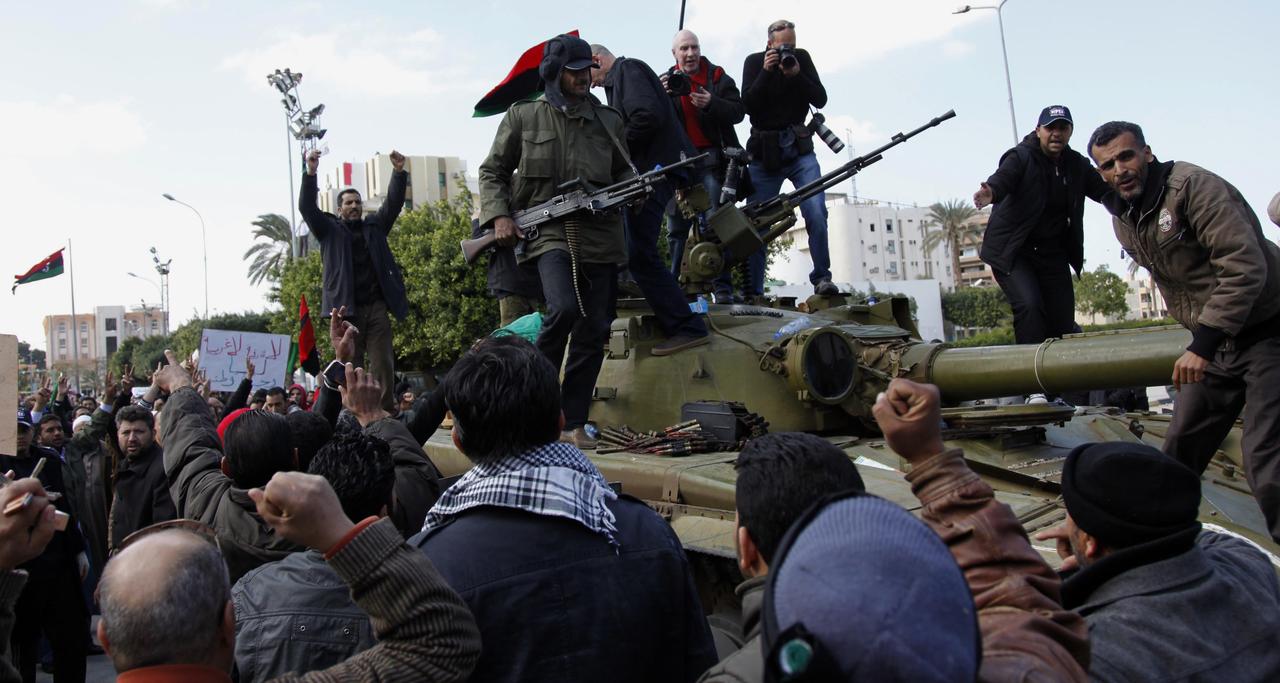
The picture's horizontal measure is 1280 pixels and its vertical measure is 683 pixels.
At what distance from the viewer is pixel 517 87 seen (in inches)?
283

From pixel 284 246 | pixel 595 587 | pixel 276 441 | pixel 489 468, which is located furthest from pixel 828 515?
pixel 284 246

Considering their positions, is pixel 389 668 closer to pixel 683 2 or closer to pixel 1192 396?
pixel 1192 396

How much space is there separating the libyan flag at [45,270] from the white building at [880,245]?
7509cm

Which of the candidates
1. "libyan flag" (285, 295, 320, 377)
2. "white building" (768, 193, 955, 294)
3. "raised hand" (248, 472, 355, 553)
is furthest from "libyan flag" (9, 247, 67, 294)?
"white building" (768, 193, 955, 294)

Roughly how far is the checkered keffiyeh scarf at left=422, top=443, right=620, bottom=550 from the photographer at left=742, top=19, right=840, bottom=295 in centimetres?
580

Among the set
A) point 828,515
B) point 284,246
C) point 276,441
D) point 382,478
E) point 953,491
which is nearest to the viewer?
point 828,515

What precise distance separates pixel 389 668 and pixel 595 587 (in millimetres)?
669

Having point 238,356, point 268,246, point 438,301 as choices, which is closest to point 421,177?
point 268,246

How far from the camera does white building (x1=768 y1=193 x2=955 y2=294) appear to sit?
89.8 m

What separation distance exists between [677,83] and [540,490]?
20.1 feet

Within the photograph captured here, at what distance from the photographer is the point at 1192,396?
14.6ft

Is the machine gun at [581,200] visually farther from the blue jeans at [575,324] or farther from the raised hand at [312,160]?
the raised hand at [312,160]

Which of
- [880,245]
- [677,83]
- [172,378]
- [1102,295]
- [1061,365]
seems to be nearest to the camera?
[172,378]

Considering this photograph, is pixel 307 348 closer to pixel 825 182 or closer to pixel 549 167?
pixel 549 167
